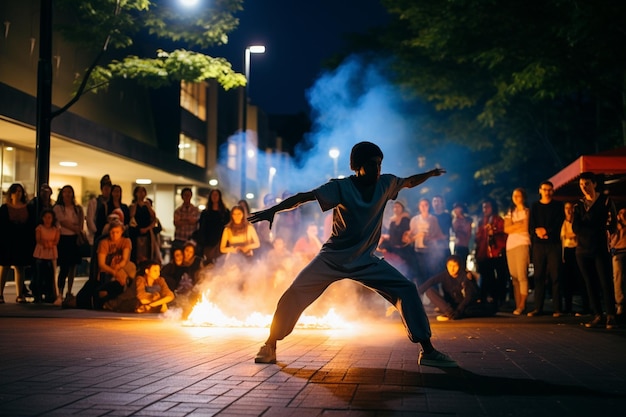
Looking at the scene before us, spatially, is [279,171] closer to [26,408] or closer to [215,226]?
[215,226]

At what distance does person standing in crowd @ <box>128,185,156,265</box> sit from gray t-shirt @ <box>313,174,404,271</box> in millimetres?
8993

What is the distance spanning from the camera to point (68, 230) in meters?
13.6

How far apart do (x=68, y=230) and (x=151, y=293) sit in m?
2.39

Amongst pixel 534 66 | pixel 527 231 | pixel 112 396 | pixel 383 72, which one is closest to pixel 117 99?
pixel 383 72

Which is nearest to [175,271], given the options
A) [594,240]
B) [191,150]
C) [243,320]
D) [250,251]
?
[250,251]

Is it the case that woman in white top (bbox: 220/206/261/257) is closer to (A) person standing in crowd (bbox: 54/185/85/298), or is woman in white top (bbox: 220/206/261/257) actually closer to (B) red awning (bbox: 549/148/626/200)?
(A) person standing in crowd (bbox: 54/185/85/298)

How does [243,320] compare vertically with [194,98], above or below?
below

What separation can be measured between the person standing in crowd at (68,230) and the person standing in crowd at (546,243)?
795cm

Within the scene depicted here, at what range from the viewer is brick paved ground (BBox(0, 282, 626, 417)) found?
177 inches

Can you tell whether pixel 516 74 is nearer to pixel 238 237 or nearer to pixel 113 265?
pixel 238 237

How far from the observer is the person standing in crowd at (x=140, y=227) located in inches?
574

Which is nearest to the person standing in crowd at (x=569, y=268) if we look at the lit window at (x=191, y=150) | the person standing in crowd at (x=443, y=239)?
the person standing in crowd at (x=443, y=239)

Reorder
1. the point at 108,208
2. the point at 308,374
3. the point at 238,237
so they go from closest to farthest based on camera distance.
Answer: the point at 308,374, the point at 238,237, the point at 108,208

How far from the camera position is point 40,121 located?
13.9m
